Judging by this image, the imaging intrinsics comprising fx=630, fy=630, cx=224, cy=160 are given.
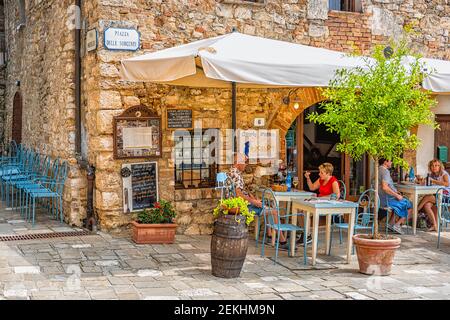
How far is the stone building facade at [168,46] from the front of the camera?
8.41 meters

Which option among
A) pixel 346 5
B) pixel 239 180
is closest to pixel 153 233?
pixel 239 180

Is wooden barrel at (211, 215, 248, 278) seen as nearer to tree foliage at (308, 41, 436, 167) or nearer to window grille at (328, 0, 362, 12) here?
tree foliage at (308, 41, 436, 167)

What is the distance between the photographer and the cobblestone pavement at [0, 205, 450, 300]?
5828 mm

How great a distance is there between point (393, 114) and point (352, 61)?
1.24 meters

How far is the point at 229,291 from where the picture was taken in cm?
593

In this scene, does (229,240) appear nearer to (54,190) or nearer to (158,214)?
(158,214)

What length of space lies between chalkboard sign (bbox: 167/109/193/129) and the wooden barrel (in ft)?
8.46

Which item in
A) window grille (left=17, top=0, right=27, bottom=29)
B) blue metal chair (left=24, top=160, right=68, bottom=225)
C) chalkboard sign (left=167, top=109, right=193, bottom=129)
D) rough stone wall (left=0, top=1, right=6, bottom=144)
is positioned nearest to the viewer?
chalkboard sign (left=167, top=109, right=193, bottom=129)

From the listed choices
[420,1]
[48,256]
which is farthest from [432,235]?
[48,256]

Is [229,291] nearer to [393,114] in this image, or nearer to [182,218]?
[393,114]

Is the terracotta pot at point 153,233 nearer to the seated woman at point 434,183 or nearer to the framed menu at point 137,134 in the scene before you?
the framed menu at point 137,134

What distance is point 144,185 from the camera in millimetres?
8570

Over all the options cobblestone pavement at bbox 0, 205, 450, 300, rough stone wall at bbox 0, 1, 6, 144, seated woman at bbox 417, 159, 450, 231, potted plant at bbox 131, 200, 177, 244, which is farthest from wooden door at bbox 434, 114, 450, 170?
rough stone wall at bbox 0, 1, 6, 144

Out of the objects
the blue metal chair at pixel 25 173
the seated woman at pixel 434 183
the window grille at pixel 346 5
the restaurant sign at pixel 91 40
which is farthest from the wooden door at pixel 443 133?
the blue metal chair at pixel 25 173
